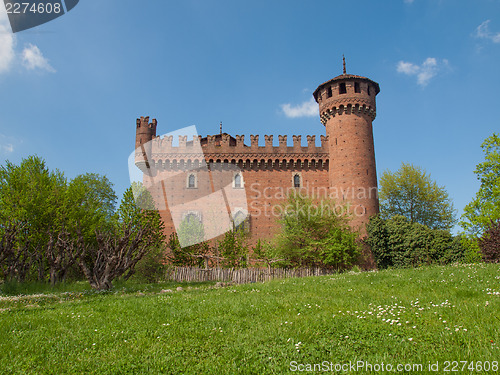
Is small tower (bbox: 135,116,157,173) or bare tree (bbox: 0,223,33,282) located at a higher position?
small tower (bbox: 135,116,157,173)

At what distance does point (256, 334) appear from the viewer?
5.26 metres

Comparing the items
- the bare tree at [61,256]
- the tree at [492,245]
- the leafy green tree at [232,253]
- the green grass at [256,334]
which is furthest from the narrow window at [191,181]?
the green grass at [256,334]

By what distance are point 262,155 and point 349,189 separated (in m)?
8.86

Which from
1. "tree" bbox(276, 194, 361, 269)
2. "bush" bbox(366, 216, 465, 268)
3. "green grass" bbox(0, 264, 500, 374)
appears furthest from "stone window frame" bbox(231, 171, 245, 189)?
"green grass" bbox(0, 264, 500, 374)

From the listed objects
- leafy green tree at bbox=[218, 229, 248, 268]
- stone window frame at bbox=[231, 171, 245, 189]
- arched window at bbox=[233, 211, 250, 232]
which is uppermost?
stone window frame at bbox=[231, 171, 245, 189]

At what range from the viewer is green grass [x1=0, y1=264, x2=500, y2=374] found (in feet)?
13.9

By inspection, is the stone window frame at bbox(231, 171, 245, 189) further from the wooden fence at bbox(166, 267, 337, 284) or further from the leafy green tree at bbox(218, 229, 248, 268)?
the wooden fence at bbox(166, 267, 337, 284)

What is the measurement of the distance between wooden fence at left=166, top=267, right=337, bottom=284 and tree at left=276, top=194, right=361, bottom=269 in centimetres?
135

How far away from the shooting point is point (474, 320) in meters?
5.12

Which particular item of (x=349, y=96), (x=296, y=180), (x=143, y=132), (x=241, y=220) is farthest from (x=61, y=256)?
(x=349, y=96)

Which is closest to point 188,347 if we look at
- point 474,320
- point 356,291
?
point 474,320

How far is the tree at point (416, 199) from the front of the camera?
33.9 meters

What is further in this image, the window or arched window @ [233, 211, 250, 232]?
the window

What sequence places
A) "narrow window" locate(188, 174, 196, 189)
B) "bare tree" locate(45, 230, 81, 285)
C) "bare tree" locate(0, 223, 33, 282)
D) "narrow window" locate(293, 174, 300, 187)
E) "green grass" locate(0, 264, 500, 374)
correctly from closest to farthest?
"green grass" locate(0, 264, 500, 374), "bare tree" locate(0, 223, 33, 282), "bare tree" locate(45, 230, 81, 285), "narrow window" locate(293, 174, 300, 187), "narrow window" locate(188, 174, 196, 189)
